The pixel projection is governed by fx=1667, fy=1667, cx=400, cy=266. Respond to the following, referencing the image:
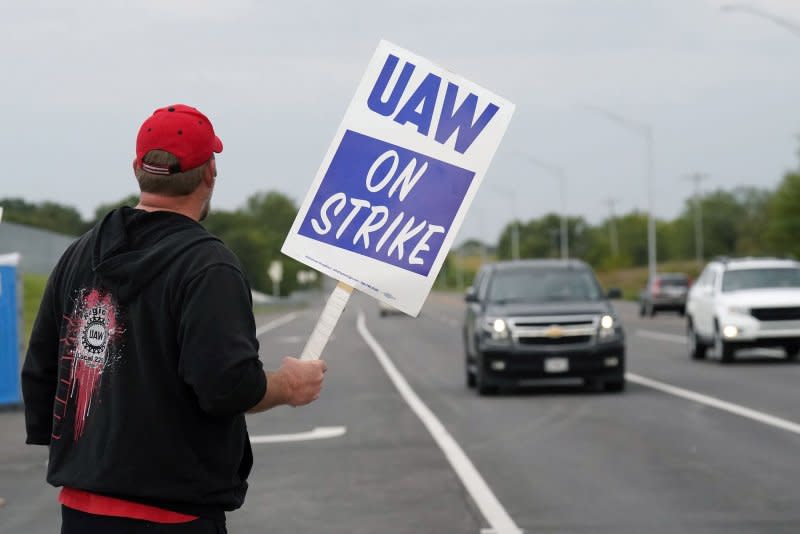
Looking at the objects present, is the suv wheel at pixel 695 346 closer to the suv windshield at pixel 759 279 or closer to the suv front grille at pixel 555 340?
the suv windshield at pixel 759 279

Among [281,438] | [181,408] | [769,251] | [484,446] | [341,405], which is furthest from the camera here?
[769,251]

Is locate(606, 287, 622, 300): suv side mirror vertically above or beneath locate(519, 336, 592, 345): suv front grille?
above

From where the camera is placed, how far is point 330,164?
468cm

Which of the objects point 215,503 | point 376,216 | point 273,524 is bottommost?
Answer: point 273,524

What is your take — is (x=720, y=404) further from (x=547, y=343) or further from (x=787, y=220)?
(x=787, y=220)

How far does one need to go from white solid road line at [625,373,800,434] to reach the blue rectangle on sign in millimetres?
11346

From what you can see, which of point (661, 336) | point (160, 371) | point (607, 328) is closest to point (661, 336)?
point (661, 336)

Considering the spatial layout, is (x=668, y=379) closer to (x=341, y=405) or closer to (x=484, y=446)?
(x=341, y=405)

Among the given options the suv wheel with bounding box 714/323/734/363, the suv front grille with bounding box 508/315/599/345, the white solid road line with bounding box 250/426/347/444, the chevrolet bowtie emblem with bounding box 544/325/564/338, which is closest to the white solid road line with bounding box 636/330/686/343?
the suv wheel with bounding box 714/323/734/363

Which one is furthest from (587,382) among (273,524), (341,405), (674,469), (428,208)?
(428,208)

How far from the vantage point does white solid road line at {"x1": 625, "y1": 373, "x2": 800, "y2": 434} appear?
1616 cm

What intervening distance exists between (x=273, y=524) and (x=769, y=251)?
122 m

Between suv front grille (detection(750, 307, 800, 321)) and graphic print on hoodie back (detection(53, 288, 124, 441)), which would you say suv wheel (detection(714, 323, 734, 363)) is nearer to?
suv front grille (detection(750, 307, 800, 321))

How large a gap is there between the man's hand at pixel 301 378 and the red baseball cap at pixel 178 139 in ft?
1.85
